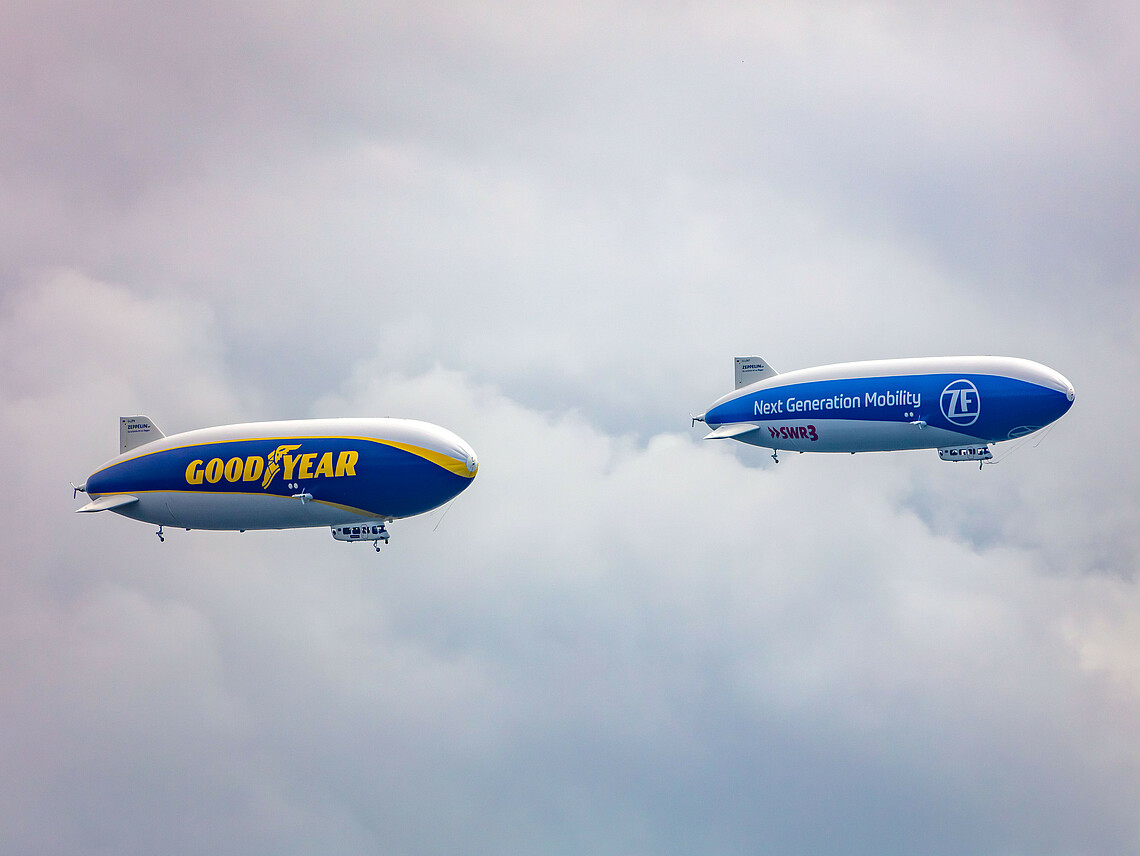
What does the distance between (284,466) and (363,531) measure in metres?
7.38

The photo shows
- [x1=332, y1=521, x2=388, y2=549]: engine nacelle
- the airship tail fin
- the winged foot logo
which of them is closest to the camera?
the winged foot logo

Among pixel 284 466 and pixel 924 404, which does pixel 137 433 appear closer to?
pixel 284 466

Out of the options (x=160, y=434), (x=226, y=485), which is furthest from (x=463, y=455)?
(x=160, y=434)

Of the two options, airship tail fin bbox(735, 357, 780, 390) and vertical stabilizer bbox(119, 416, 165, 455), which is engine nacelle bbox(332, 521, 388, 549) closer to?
vertical stabilizer bbox(119, 416, 165, 455)

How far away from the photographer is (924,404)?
368 feet

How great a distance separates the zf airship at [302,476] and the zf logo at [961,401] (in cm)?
3548

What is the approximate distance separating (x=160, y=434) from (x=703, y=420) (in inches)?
1670

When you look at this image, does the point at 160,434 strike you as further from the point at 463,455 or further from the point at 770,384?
the point at 770,384

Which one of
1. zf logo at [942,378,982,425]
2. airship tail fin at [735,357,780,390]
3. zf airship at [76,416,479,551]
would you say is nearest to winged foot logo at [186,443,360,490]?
zf airship at [76,416,479,551]

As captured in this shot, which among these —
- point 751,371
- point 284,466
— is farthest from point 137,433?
point 751,371

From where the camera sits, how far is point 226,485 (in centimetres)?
10556

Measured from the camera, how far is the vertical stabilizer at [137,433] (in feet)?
366

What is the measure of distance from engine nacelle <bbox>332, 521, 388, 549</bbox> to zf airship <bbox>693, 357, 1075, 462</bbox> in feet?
108

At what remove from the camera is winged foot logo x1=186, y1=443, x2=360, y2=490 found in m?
105
